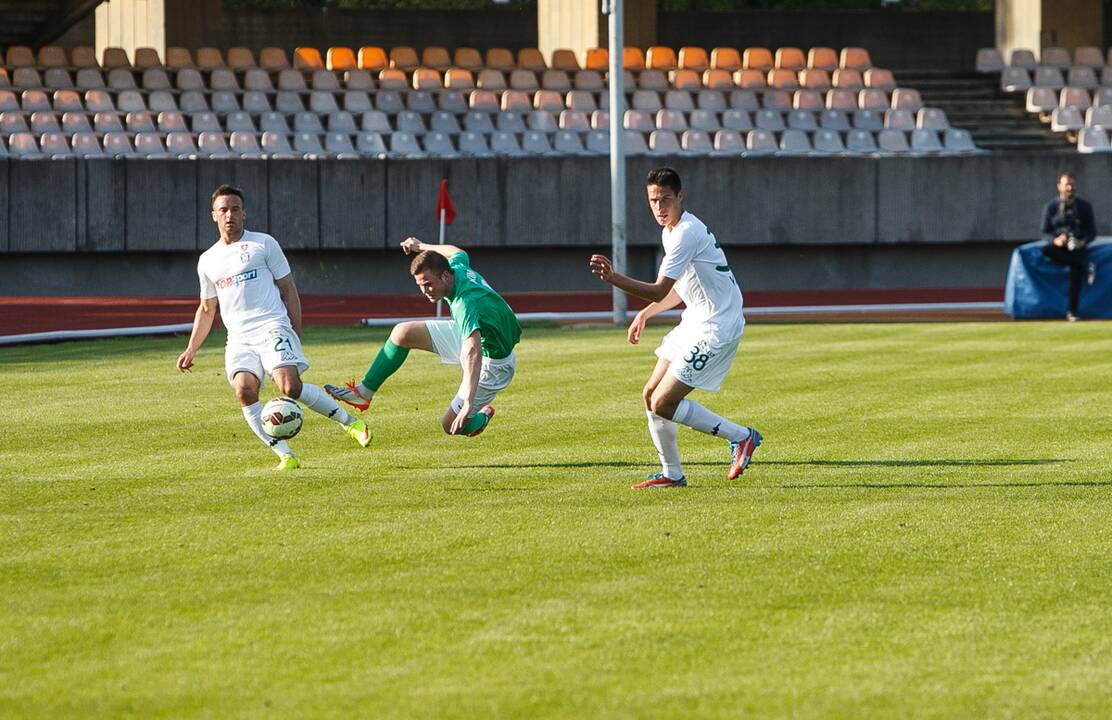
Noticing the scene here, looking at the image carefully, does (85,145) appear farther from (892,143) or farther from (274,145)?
(892,143)

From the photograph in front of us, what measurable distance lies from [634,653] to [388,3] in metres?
53.0

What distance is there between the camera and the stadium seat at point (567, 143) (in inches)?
1271

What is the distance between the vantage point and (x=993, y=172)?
104 feet

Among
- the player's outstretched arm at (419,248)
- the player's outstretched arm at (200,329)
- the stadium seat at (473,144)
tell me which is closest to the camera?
the player's outstretched arm at (419,248)

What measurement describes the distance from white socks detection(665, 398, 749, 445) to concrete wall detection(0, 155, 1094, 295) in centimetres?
2070

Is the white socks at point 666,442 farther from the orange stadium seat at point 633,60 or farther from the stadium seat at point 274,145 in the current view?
the orange stadium seat at point 633,60

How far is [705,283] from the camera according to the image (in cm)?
1023

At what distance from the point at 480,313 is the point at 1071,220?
52.8 feet

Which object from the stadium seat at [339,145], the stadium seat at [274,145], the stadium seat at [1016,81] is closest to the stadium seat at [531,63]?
the stadium seat at [339,145]

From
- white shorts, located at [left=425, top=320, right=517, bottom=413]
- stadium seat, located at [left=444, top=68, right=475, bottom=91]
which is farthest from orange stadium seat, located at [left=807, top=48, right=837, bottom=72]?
white shorts, located at [left=425, top=320, right=517, bottom=413]

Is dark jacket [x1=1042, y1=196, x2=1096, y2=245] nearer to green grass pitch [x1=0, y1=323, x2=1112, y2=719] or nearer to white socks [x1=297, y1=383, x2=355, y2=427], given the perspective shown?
green grass pitch [x1=0, y1=323, x2=1112, y2=719]

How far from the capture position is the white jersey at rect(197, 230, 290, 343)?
11.0m

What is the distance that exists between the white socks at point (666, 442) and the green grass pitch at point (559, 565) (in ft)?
0.65

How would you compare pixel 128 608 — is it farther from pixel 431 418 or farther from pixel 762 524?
pixel 431 418
